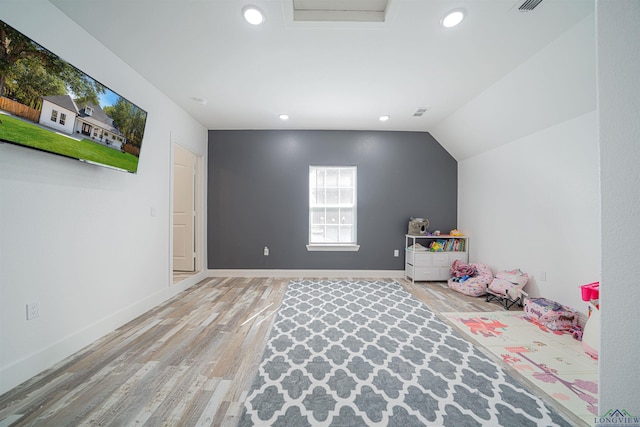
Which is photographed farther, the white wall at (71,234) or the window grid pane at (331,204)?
the window grid pane at (331,204)

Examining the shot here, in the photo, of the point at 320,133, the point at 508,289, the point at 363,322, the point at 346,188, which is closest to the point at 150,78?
the point at 320,133

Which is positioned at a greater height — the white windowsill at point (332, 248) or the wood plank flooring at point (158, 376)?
the white windowsill at point (332, 248)

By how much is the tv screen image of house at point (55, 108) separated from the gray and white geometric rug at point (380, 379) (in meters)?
2.16

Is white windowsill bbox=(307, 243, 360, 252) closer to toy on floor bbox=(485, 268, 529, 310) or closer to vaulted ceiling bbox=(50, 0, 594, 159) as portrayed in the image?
toy on floor bbox=(485, 268, 529, 310)

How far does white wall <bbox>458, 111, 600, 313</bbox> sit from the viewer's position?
87.8 inches

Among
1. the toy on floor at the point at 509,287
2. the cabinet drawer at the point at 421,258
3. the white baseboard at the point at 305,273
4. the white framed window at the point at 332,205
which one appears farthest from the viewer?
the white framed window at the point at 332,205

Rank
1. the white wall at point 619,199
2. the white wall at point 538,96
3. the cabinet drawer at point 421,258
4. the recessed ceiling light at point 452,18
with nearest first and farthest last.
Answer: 1. the white wall at point 619,199
2. the recessed ceiling light at point 452,18
3. the white wall at point 538,96
4. the cabinet drawer at point 421,258

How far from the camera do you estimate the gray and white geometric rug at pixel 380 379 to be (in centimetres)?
128

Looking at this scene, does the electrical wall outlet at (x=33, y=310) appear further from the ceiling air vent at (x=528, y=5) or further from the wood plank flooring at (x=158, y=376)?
the ceiling air vent at (x=528, y=5)

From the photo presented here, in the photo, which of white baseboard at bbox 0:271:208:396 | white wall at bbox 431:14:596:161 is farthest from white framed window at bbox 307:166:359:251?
white baseboard at bbox 0:271:208:396

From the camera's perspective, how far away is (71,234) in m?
1.85

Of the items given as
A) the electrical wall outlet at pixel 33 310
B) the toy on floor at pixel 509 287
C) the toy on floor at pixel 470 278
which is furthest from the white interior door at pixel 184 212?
the toy on floor at pixel 509 287

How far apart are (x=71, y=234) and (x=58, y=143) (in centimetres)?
74

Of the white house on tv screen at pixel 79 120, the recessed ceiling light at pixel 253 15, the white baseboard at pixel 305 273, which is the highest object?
the recessed ceiling light at pixel 253 15
